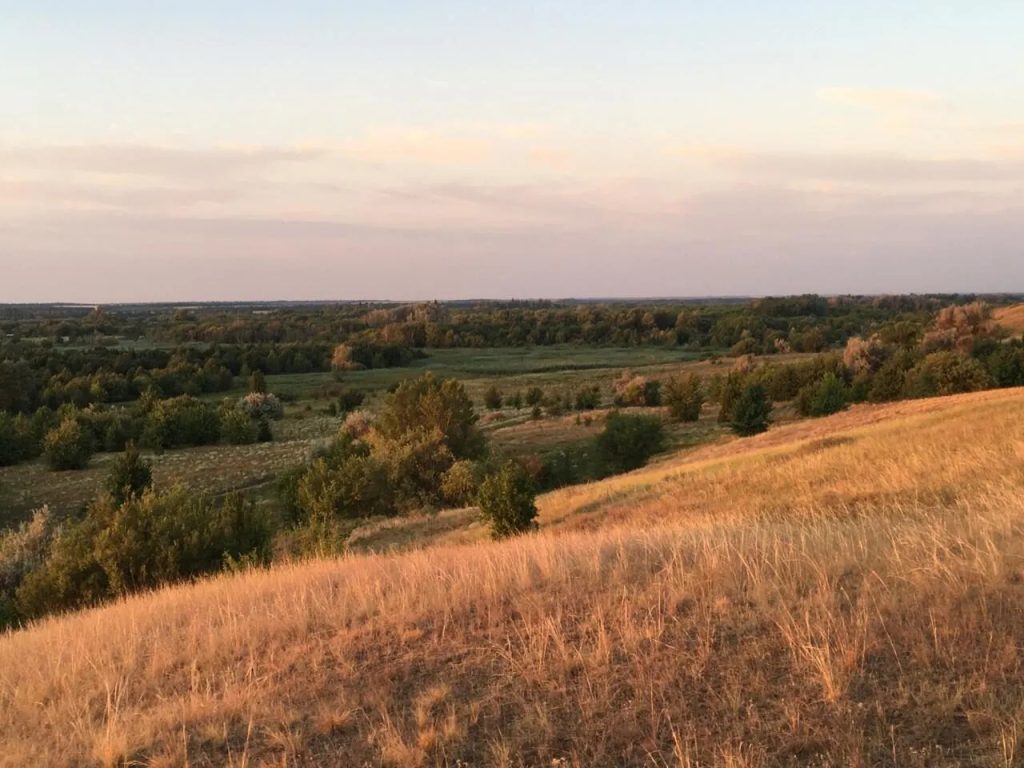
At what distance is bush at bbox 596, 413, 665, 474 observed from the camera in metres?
38.2

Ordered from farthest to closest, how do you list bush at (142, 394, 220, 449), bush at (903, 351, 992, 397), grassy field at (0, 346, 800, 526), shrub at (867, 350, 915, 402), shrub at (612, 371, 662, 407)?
shrub at (612, 371, 662, 407) → bush at (142, 394, 220, 449) → shrub at (867, 350, 915, 402) → bush at (903, 351, 992, 397) → grassy field at (0, 346, 800, 526)

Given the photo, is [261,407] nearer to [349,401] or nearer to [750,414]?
[349,401]

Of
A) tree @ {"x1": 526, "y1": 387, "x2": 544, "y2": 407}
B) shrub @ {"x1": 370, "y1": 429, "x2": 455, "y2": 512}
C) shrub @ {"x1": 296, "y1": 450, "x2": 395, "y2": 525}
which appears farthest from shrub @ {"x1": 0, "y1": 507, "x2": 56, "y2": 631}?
tree @ {"x1": 526, "y1": 387, "x2": 544, "y2": 407}

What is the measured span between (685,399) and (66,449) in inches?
1611

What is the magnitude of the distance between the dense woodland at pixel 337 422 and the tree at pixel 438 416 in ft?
0.29

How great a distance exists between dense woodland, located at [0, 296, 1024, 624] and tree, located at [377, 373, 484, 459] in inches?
3.5

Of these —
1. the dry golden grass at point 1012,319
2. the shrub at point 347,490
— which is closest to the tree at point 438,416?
the shrub at point 347,490

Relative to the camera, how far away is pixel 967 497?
9.80m

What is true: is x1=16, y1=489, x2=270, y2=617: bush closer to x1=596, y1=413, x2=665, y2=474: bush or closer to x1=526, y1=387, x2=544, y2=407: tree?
x1=596, y1=413, x2=665, y2=474: bush

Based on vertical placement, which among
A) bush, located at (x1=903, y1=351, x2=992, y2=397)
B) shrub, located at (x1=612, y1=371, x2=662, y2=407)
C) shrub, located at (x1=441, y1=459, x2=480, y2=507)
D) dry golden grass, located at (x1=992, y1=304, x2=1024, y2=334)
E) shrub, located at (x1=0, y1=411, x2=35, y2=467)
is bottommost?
shrub, located at (x1=0, y1=411, x2=35, y2=467)

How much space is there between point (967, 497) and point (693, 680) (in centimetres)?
743

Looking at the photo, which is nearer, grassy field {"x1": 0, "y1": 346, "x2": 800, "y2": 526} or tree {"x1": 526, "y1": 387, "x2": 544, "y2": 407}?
grassy field {"x1": 0, "y1": 346, "x2": 800, "y2": 526}

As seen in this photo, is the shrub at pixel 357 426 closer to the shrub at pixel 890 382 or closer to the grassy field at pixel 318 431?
the grassy field at pixel 318 431

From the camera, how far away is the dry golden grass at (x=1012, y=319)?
68.6 m
